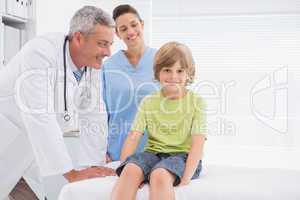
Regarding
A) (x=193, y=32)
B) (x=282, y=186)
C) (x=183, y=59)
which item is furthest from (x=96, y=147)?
(x=193, y=32)

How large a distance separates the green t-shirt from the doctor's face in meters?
0.30

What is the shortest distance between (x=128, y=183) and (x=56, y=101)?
58 cm

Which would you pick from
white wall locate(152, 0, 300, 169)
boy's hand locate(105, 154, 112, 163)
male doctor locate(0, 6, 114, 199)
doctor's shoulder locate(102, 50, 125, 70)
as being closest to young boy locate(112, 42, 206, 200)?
male doctor locate(0, 6, 114, 199)

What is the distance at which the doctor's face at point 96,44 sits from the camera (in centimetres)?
187

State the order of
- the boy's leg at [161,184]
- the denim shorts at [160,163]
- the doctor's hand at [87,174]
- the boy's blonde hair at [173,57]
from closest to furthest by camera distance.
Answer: the boy's leg at [161,184] < the denim shorts at [160,163] < the doctor's hand at [87,174] < the boy's blonde hair at [173,57]

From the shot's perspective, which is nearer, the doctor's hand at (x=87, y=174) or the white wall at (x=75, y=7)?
the doctor's hand at (x=87, y=174)

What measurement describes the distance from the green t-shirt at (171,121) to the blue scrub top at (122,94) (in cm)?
33

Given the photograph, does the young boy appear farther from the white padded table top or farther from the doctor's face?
the doctor's face

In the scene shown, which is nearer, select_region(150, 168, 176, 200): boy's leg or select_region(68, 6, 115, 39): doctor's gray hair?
select_region(150, 168, 176, 200): boy's leg

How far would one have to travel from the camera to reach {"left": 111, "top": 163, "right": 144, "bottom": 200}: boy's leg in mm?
1551

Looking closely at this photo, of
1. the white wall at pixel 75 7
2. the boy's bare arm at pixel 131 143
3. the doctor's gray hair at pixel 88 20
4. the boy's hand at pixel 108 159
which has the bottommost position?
the boy's hand at pixel 108 159

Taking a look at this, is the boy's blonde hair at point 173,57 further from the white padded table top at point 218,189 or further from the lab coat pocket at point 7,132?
the lab coat pocket at point 7,132

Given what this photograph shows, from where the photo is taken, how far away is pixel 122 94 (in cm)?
231

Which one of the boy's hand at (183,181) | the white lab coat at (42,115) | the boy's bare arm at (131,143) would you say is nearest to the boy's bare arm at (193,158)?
the boy's hand at (183,181)
